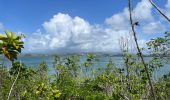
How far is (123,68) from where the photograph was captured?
32688mm

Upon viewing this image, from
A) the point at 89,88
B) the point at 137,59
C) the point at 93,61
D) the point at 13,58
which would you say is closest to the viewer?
the point at 13,58

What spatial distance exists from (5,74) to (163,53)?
11.4 metres

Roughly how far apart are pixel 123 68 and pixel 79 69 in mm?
8613

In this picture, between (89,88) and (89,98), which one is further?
(89,88)

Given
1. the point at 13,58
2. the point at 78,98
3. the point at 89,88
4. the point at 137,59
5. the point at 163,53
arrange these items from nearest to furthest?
the point at 13,58 → the point at 78,98 → the point at 89,88 → the point at 163,53 → the point at 137,59

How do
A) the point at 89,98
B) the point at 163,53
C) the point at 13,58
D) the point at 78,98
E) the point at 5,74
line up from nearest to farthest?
the point at 13,58
the point at 89,98
the point at 78,98
the point at 163,53
the point at 5,74

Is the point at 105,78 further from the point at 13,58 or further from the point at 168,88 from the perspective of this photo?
the point at 13,58

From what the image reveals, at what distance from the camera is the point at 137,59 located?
104 feet

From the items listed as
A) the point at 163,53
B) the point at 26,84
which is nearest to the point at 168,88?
the point at 163,53

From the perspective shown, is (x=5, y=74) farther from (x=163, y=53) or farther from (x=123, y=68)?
(x=163, y=53)

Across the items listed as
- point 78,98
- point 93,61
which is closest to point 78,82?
point 93,61

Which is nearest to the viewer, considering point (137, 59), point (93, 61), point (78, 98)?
point (78, 98)

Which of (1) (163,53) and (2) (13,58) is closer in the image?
(2) (13,58)

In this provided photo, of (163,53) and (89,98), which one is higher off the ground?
(163,53)
